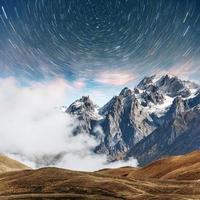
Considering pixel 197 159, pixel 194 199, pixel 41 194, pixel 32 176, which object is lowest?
pixel 194 199

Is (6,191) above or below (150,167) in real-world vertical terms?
below

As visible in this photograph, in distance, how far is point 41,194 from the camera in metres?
85.9

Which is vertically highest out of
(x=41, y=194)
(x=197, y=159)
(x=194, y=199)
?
(x=197, y=159)

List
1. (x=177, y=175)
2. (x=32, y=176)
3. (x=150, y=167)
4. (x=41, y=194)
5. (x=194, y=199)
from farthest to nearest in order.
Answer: (x=150, y=167) → (x=177, y=175) → (x=32, y=176) → (x=41, y=194) → (x=194, y=199)

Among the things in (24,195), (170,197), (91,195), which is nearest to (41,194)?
(24,195)

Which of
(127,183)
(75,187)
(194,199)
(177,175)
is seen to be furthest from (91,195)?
(177,175)

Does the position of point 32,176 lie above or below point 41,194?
above

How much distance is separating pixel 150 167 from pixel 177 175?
46768mm

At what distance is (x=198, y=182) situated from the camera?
9562 cm

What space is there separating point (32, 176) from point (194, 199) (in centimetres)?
4364

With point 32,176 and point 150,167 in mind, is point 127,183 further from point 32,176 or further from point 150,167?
point 150,167

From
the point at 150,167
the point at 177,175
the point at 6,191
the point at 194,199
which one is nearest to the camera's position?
the point at 194,199

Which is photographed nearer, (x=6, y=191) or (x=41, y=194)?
(x=41, y=194)

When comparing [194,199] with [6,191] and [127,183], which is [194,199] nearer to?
[127,183]
